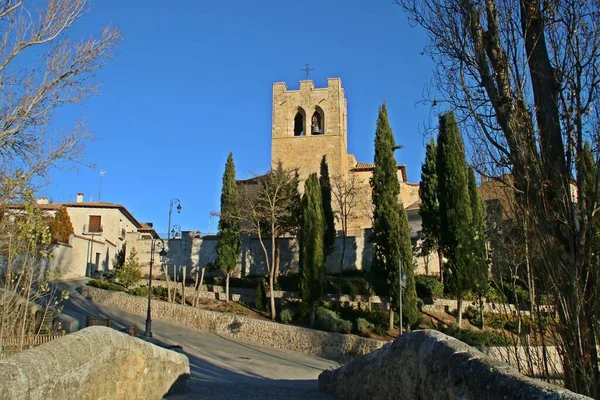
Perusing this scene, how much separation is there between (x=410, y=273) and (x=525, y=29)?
66.6 ft

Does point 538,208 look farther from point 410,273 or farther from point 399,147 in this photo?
point 399,147

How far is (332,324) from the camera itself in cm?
2456

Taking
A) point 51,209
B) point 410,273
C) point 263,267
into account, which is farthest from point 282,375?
point 51,209

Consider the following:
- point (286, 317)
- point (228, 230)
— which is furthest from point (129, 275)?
point (286, 317)

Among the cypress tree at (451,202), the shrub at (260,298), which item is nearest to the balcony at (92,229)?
the shrub at (260,298)

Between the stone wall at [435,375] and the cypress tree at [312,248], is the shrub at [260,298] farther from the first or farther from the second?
the stone wall at [435,375]

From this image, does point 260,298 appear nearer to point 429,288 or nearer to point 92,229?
point 429,288

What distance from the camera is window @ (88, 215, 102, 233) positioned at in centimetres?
4681

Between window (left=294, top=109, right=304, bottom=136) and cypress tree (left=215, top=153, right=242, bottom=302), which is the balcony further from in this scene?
window (left=294, top=109, right=304, bottom=136)

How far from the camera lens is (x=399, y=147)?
40125 millimetres

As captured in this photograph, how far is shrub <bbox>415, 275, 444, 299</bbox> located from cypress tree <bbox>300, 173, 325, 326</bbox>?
207 inches

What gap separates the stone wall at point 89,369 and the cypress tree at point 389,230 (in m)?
18.1

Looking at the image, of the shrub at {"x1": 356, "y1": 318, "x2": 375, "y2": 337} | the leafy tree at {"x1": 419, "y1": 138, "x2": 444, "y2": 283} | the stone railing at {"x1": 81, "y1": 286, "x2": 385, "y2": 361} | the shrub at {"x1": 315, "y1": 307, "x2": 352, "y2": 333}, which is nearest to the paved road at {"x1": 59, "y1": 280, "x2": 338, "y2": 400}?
the stone railing at {"x1": 81, "y1": 286, "x2": 385, "y2": 361}

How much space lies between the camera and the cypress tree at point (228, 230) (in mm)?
32750
